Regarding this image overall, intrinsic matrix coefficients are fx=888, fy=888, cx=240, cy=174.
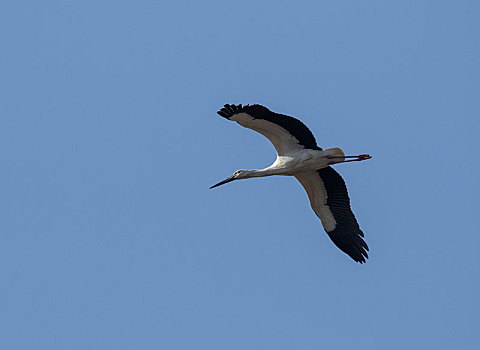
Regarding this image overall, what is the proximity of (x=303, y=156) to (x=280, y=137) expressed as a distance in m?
0.52

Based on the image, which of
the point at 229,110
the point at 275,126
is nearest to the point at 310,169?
the point at 275,126

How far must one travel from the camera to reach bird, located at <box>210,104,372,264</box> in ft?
48.8

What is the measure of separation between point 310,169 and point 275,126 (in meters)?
1.18

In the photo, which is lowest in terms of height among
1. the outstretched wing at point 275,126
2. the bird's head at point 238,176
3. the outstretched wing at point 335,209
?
the outstretched wing at point 335,209

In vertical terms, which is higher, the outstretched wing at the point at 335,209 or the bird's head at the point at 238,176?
the bird's head at the point at 238,176

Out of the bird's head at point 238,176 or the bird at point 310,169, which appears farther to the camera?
the bird's head at point 238,176

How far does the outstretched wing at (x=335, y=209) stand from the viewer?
16.4 metres

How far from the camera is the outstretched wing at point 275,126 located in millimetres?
14570

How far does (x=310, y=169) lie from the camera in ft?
51.9

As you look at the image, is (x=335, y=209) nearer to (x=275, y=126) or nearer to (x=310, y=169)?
(x=310, y=169)

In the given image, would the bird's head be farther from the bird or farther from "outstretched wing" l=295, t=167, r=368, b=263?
"outstretched wing" l=295, t=167, r=368, b=263

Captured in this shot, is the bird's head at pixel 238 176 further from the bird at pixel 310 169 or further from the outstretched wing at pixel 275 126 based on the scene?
the outstretched wing at pixel 275 126

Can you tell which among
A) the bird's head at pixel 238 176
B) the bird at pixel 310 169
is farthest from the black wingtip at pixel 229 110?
the bird's head at pixel 238 176

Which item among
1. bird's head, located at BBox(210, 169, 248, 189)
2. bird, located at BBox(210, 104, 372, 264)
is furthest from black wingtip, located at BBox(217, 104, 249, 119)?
bird's head, located at BBox(210, 169, 248, 189)
